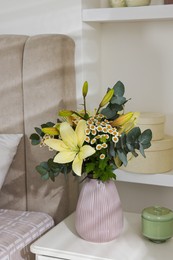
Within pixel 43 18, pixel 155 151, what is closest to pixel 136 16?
pixel 43 18

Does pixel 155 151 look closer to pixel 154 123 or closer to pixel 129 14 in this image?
pixel 154 123

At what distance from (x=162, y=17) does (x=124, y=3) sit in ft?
0.63

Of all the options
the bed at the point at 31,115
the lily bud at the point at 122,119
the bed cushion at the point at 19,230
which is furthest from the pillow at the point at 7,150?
the lily bud at the point at 122,119

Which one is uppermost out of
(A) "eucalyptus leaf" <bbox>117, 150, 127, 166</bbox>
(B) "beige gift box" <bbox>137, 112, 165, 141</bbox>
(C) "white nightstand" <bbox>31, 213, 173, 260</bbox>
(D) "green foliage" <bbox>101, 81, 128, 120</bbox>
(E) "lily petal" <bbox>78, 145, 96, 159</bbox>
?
(D) "green foliage" <bbox>101, 81, 128, 120</bbox>

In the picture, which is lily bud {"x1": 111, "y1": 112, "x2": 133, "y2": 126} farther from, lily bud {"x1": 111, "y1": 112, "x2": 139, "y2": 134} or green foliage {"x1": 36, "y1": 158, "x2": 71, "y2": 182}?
green foliage {"x1": 36, "y1": 158, "x2": 71, "y2": 182}

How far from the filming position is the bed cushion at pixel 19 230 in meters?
1.60

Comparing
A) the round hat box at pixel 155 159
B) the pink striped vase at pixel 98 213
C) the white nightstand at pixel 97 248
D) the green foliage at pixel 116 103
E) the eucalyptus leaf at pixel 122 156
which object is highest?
the green foliage at pixel 116 103

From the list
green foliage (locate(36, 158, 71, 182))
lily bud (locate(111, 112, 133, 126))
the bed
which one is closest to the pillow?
the bed

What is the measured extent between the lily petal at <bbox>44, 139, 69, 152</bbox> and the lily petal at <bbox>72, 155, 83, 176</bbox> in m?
0.05

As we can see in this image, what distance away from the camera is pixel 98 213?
1.60m

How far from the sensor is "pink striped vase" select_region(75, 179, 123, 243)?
5.24 ft

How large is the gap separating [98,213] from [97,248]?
114 millimetres

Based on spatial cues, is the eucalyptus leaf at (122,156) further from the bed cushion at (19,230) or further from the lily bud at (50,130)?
the bed cushion at (19,230)

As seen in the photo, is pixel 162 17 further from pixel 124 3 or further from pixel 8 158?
pixel 8 158
